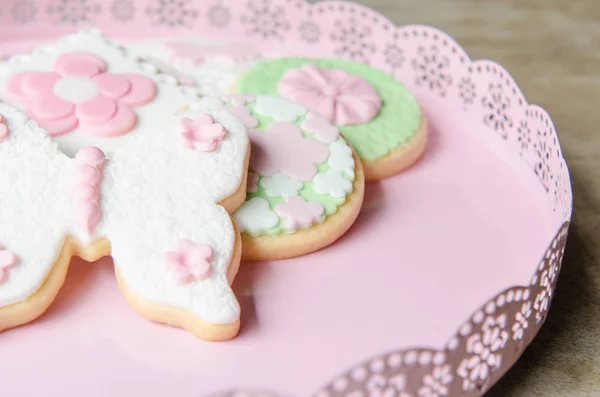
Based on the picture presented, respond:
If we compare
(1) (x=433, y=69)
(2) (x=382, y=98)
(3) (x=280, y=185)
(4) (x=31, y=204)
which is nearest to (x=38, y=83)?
(4) (x=31, y=204)

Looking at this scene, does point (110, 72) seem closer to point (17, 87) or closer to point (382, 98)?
point (17, 87)

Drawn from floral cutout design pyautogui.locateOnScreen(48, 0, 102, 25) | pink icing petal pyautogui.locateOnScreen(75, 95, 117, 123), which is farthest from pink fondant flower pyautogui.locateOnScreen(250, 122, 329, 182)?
floral cutout design pyautogui.locateOnScreen(48, 0, 102, 25)

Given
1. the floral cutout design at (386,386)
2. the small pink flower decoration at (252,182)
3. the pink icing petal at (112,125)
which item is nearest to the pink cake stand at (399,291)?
the floral cutout design at (386,386)

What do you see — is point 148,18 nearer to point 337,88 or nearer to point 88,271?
point 337,88

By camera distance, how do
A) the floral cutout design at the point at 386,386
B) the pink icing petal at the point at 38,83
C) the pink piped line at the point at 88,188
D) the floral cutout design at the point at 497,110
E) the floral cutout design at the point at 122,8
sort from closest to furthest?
the floral cutout design at the point at 386,386 → the pink piped line at the point at 88,188 → the pink icing petal at the point at 38,83 → the floral cutout design at the point at 497,110 → the floral cutout design at the point at 122,8

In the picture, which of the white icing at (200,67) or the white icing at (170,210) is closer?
the white icing at (170,210)

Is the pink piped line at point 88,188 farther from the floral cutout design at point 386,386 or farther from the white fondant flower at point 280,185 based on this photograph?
the floral cutout design at point 386,386

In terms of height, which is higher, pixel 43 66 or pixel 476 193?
pixel 43 66

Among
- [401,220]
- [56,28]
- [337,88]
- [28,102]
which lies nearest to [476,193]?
[401,220]
